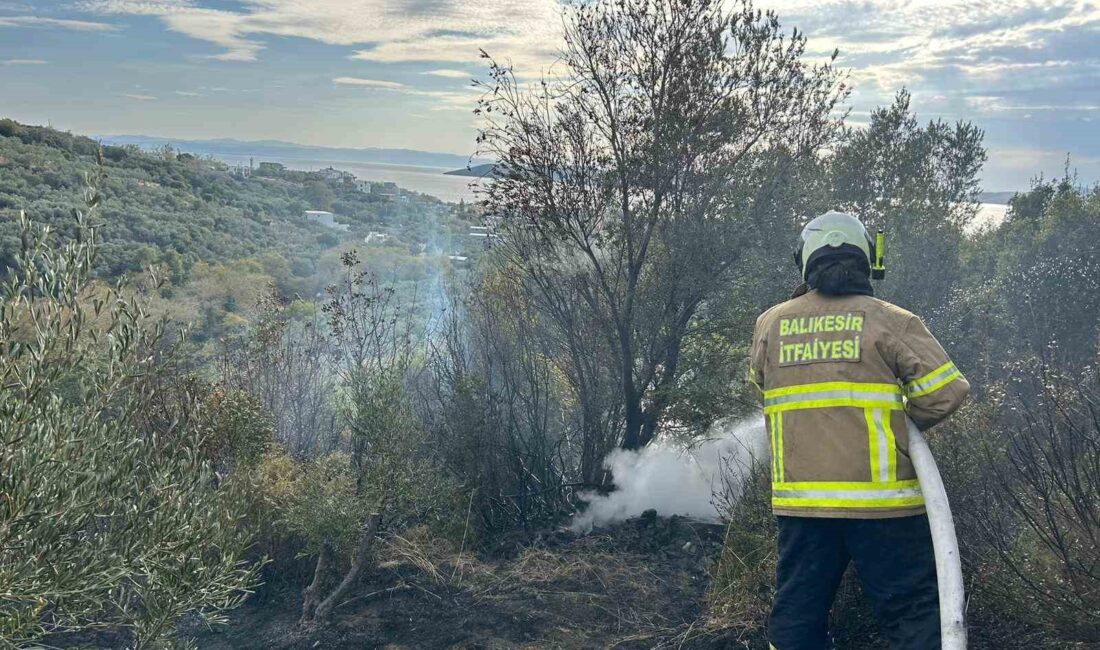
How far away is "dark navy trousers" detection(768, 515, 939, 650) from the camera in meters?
3.40

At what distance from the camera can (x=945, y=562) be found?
3.21m

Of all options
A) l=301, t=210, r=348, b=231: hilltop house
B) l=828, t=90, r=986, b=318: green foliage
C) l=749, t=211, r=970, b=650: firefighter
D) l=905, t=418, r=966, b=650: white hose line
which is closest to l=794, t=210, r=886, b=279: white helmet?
l=749, t=211, r=970, b=650: firefighter

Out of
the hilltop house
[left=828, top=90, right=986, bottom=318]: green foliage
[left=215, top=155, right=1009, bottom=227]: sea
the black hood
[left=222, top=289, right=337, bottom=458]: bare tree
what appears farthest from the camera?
the hilltop house

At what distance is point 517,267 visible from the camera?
30.3 feet

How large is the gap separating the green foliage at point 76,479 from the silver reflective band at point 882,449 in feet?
9.52

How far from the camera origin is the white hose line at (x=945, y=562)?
3.16m

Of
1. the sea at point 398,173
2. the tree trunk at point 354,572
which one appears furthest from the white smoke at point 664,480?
the sea at point 398,173

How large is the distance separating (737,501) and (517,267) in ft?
14.3

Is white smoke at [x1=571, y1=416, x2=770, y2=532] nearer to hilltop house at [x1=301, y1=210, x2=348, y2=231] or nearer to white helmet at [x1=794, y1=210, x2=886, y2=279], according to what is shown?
white helmet at [x1=794, y1=210, x2=886, y2=279]

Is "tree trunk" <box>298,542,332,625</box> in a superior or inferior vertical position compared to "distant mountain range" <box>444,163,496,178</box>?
inferior

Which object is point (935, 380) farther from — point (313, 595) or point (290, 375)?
point (290, 375)

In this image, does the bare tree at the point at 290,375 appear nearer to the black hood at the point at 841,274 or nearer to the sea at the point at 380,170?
the black hood at the point at 841,274

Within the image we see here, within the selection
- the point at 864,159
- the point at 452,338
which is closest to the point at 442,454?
the point at 452,338

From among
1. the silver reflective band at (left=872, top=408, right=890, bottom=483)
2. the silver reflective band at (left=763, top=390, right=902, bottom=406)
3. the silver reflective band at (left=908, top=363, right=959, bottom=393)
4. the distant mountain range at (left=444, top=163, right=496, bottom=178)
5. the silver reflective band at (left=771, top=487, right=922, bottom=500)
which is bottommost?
the silver reflective band at (left=771, top=487, right=922, bottom=500)
